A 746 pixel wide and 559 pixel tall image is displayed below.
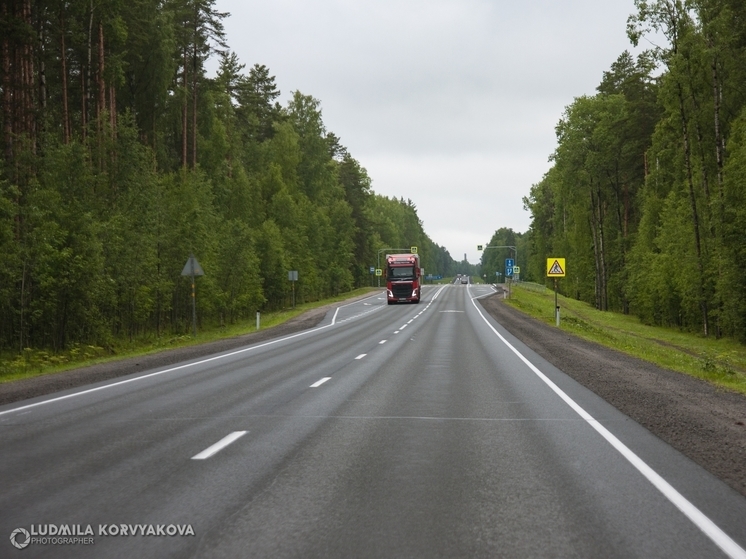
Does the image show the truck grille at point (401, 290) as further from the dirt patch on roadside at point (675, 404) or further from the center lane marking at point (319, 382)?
the center lane marking at point (319, 382)

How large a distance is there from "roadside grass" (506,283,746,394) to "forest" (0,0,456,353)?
1886cm

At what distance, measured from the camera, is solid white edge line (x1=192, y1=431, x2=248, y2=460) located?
733cm

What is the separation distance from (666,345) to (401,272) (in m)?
31.6

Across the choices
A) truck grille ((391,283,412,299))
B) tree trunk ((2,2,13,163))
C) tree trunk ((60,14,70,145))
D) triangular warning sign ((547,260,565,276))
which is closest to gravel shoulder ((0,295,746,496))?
tree trunk ((2,2,13,163))

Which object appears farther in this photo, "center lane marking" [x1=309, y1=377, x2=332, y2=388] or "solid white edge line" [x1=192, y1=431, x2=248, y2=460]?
"center lane marking" [x1=309, y1=377, x2=332, y2=388]

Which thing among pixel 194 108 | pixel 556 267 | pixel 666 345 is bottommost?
pixel 666 345

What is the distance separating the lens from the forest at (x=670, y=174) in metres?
34.7

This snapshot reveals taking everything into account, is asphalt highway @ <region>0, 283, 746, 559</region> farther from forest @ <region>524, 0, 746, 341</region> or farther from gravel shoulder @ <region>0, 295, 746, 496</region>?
forest @ <region>524, 0, 746, 341</region>

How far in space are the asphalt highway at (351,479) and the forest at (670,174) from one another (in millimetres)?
26982

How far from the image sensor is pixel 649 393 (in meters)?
12.7

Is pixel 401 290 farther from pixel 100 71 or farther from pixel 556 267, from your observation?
pixel 100 71

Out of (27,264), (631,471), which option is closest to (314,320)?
(27,264)

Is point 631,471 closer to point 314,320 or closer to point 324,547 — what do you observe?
point 324,547

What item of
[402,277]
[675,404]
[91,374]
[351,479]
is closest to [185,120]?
[402,277]
